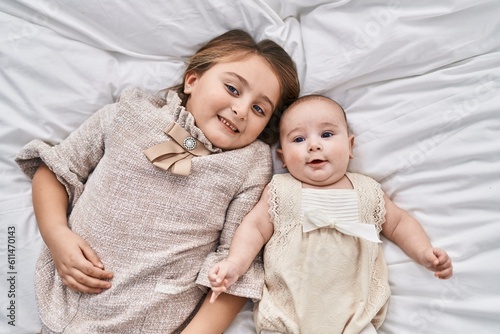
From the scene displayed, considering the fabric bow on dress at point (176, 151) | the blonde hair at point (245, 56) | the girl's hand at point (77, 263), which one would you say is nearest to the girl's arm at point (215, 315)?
the girl's hand at point (77, 263)

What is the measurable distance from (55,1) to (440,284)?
1.34 m

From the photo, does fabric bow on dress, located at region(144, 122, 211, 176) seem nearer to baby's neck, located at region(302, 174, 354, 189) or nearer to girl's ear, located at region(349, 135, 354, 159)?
baby's neck, located at region(302, 174, 354, 189)

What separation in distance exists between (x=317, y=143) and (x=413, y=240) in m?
0.37

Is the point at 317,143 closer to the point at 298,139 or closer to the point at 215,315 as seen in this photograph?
the point at 298,139

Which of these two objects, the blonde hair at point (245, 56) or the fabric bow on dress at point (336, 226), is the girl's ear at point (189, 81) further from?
the fabric bow on dress at point (336, 226)

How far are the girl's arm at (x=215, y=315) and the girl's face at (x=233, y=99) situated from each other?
0.43 metres

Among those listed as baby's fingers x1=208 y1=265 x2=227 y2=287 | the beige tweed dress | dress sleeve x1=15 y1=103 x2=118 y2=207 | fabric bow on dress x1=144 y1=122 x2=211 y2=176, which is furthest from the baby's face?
dress sleeve x1=15 y1=103 x2=118 y2=207

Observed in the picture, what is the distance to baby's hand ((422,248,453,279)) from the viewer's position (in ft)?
3.92

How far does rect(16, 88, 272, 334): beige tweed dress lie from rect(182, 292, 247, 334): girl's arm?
5 centimetres

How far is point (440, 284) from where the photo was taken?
1245mm

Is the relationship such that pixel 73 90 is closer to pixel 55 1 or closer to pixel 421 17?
pixel 55 1

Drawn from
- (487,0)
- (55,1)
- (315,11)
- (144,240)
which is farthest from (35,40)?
(487,0)

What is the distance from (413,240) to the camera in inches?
49.8

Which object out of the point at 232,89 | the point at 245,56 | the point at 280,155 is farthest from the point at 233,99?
the point at 280,155
